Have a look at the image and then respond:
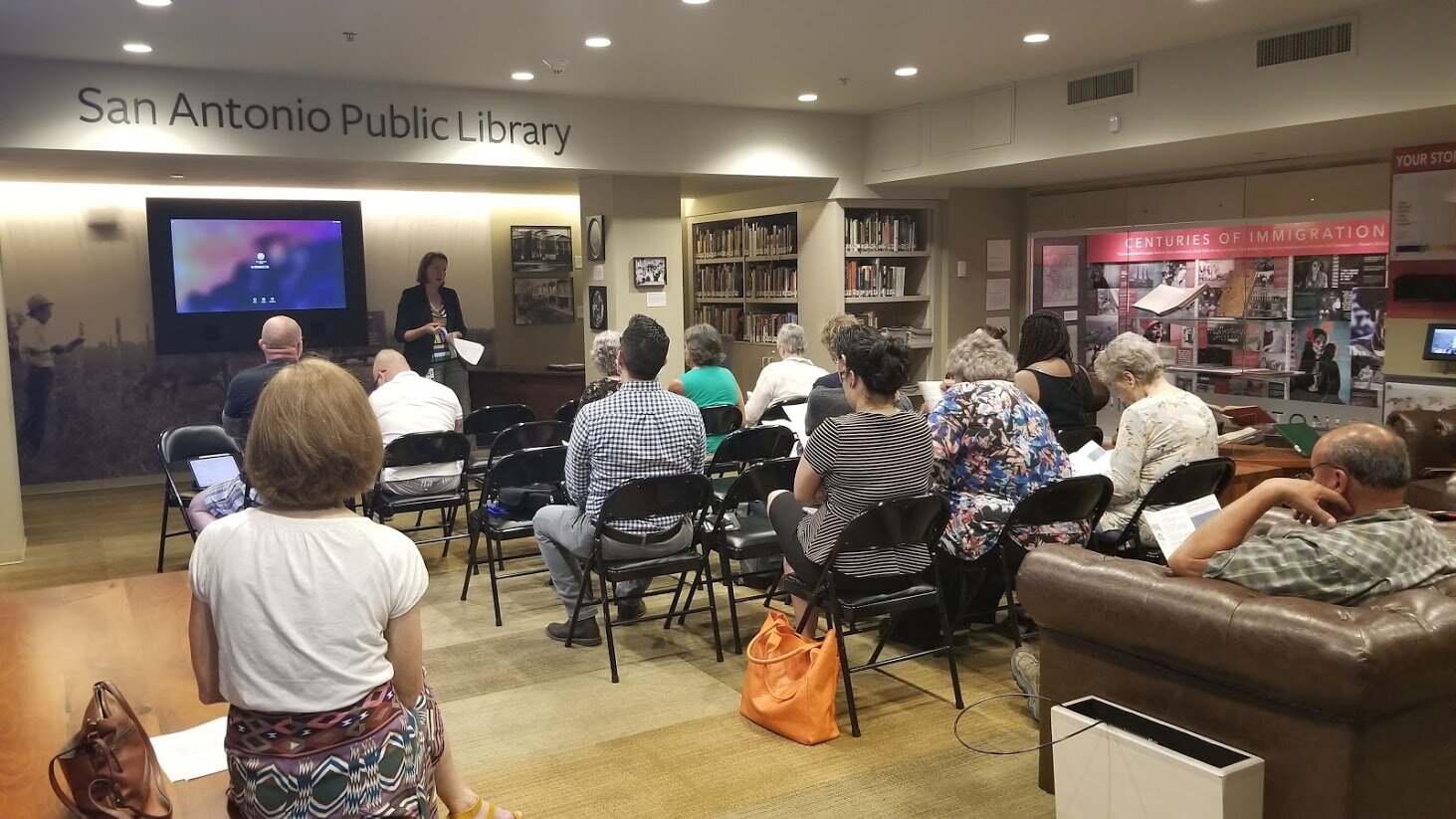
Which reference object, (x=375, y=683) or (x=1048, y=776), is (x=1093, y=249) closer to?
(x=1048, y=776)

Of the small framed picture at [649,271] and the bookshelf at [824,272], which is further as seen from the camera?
the bookshelf at [824,272]

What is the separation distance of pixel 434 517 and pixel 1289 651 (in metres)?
6.28

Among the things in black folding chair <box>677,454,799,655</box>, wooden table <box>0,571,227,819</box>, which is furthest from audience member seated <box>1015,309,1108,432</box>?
wooden table <box>0,571,227,819</box>

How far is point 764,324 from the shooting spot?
1087 centimetres

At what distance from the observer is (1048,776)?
328 cm

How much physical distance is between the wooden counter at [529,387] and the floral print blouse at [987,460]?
20.1 ft

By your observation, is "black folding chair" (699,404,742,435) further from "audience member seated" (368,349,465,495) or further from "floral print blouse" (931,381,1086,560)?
"floral print blouse" (931,381,1086,560)

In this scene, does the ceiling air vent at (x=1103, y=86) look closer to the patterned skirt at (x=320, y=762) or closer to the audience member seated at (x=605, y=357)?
the audience member seated at (x=605, y=357)

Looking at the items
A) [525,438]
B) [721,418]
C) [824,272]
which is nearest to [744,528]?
[721,418]

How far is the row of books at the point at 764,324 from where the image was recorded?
35.0 feet

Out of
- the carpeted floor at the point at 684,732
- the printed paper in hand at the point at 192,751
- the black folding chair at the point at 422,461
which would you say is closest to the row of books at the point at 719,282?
the black folding chair at the point at 422,461

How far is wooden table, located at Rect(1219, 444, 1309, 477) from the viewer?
5.44 meters

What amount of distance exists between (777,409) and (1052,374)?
1615mm

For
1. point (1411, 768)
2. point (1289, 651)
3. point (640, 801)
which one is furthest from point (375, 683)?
point (1411, 768)
